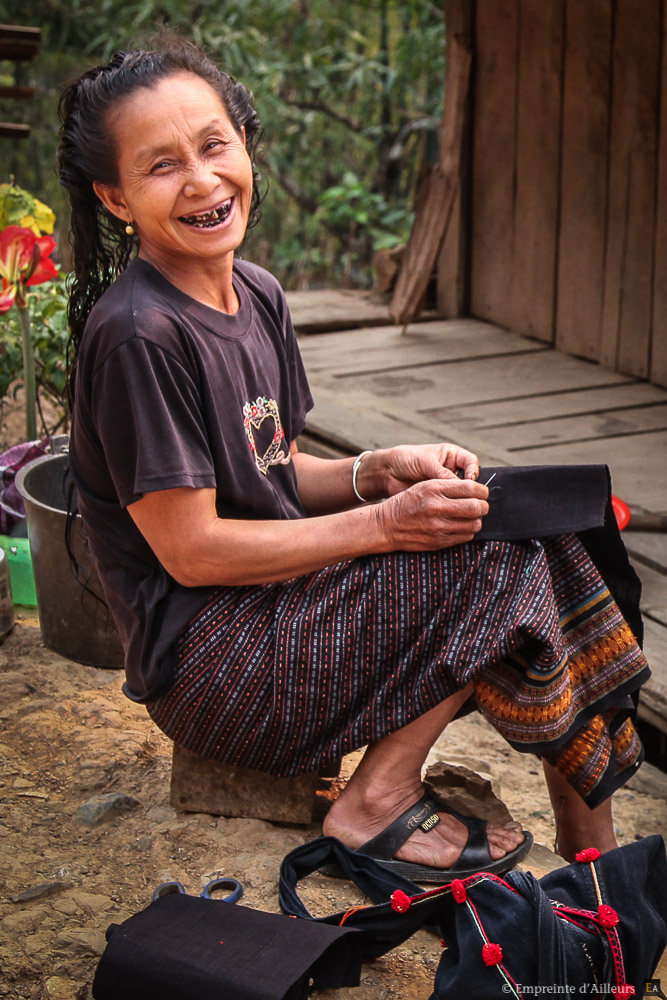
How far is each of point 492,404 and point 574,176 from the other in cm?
112

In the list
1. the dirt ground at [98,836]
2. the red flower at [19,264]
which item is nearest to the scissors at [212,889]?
the dirt ground at [98,836]

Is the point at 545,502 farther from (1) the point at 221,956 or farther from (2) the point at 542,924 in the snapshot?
(1) the point at 221,956

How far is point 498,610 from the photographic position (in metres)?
1.90

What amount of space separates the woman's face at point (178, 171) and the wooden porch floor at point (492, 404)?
5.01 feet

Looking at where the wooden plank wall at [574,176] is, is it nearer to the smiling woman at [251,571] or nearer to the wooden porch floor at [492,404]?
the wooden porch floor at [492,404]

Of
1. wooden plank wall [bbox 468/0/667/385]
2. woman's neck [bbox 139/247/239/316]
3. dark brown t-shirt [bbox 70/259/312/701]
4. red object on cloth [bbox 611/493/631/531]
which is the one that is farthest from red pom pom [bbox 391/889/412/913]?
wooden plank wall [bbox 468/0/667/385]

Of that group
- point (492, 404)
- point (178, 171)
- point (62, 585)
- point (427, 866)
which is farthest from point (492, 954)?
point (492, 404)

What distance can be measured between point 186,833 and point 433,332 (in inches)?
137

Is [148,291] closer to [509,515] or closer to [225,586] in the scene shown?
[225,586]

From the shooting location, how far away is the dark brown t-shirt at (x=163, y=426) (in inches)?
72.8

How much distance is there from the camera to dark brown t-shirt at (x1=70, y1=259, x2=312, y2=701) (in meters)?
1.85

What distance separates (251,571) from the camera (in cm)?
197

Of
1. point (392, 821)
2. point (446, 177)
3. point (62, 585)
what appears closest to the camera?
point (392, 821)

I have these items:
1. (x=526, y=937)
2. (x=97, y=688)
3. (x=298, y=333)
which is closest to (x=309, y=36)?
(x=298, y=333)
